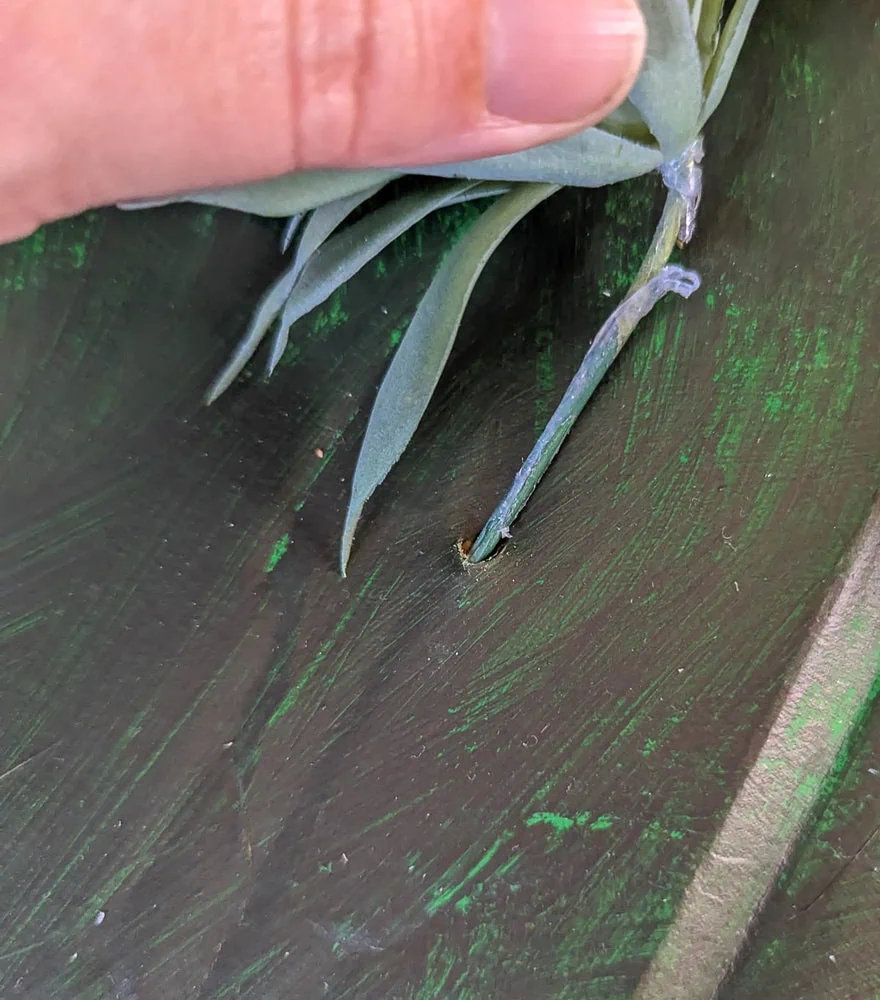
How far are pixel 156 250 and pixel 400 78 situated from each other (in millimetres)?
216

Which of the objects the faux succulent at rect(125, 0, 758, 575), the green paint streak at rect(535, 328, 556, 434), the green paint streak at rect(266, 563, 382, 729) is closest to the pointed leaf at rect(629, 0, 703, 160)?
the faux succulent at rect(125, 0, 758, 575)

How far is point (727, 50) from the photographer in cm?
41

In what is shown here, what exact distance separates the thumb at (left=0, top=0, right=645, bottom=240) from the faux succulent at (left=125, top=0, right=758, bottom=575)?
0.05 metres

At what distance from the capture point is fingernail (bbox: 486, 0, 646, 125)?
315 millimetres

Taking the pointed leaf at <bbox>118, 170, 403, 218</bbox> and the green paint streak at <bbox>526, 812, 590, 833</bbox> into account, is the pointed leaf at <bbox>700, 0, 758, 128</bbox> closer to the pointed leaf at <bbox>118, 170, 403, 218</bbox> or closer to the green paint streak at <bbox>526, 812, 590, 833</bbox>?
the pointed leaf at <bbox>118, 170, 403, 218</bbox>

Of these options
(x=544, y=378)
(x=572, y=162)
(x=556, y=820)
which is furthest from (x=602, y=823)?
(x=572, y=162)

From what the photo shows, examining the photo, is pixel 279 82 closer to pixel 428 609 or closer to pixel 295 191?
pixel 295 191

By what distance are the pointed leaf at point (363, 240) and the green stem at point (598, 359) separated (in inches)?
3.8

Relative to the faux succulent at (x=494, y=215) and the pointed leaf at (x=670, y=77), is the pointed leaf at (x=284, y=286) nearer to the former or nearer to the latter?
the faux succulent at (x=494, y=215)

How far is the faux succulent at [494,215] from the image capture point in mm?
396

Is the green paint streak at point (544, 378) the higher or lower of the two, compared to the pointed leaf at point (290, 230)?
lower

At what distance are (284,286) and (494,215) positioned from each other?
0.13m

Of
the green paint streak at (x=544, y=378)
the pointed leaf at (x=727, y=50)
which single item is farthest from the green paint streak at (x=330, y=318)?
the pointed leaf at (x=727, y=50)

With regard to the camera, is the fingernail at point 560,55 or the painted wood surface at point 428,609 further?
the painted wood surface at point 428,609
